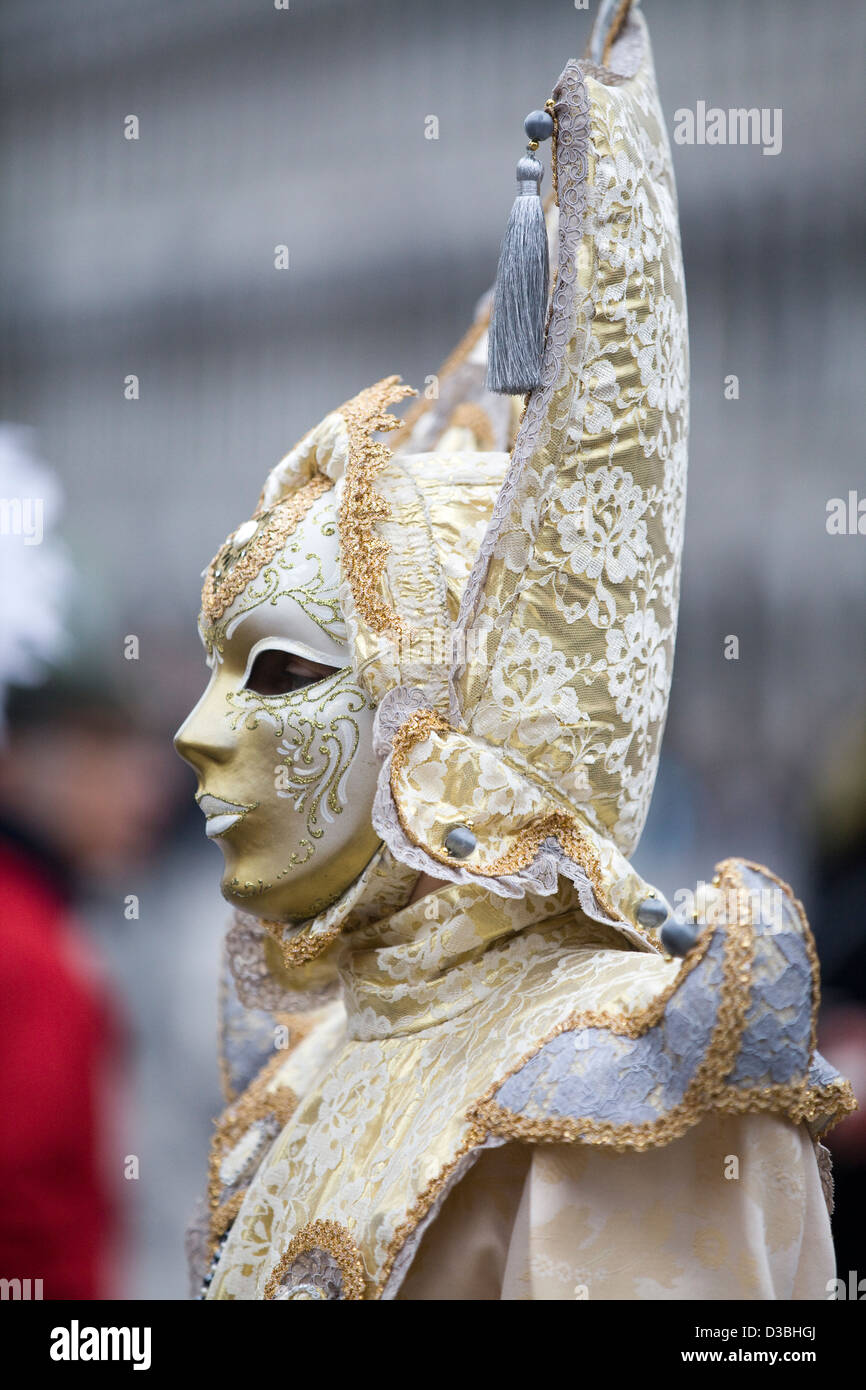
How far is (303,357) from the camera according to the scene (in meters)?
3.54

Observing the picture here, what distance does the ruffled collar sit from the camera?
1.61 m

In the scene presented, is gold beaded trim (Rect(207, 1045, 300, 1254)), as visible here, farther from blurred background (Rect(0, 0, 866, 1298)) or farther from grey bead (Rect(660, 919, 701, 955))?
blurred background (Rect(0, 0, 866, 1298))

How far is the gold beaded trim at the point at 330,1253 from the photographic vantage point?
58.9 inches

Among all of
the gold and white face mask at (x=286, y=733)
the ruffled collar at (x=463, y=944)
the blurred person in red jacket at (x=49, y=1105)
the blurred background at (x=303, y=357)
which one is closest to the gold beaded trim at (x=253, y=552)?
the gold and white face mask at (x=286, y=733)

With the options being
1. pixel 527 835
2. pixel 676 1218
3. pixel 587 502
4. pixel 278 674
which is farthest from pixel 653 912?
pixel 278 674

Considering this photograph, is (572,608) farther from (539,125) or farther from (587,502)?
(539,125)

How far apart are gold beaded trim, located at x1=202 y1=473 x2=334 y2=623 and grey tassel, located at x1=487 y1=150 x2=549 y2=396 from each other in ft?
1.11

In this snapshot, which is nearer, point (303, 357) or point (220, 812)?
point (220, 812)

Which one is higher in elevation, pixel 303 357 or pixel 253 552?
pixel 303 357

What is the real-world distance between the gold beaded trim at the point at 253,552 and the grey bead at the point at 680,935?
72 centimetres

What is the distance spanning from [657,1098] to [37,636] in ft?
7.93

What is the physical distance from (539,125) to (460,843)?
727 mm

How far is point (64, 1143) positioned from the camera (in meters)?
2.38
